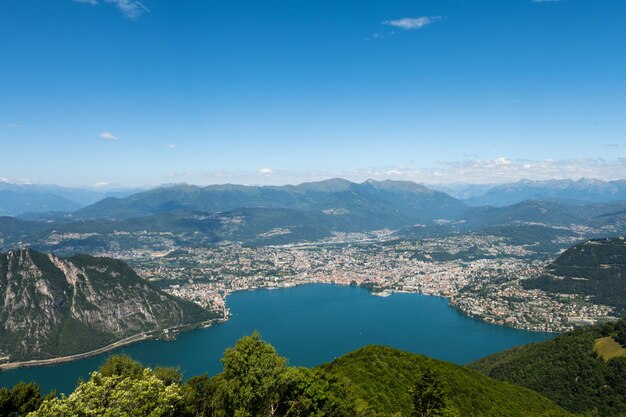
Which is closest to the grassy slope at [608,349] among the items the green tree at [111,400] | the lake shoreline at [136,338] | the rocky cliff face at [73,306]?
the lake shoreline at [136,338]

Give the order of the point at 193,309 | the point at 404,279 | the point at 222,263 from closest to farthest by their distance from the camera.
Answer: the point at 193,309
the point at 404,279
the point at 222,263

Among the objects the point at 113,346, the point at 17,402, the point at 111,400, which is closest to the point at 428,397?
the point at 111,400

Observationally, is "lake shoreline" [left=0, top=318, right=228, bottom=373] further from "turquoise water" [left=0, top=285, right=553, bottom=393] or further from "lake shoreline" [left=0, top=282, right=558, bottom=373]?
"turquoise water" [left=0, top=285, right=553, bottom=393]

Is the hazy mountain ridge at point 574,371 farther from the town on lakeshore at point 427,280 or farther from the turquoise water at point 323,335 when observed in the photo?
the town on lakeshore at point 427,280

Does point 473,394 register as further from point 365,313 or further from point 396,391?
point 365,313

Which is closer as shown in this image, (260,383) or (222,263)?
(260,383)

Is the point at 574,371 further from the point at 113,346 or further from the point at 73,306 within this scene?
the point at 73,306

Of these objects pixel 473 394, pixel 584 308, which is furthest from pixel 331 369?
pixel 584 308
